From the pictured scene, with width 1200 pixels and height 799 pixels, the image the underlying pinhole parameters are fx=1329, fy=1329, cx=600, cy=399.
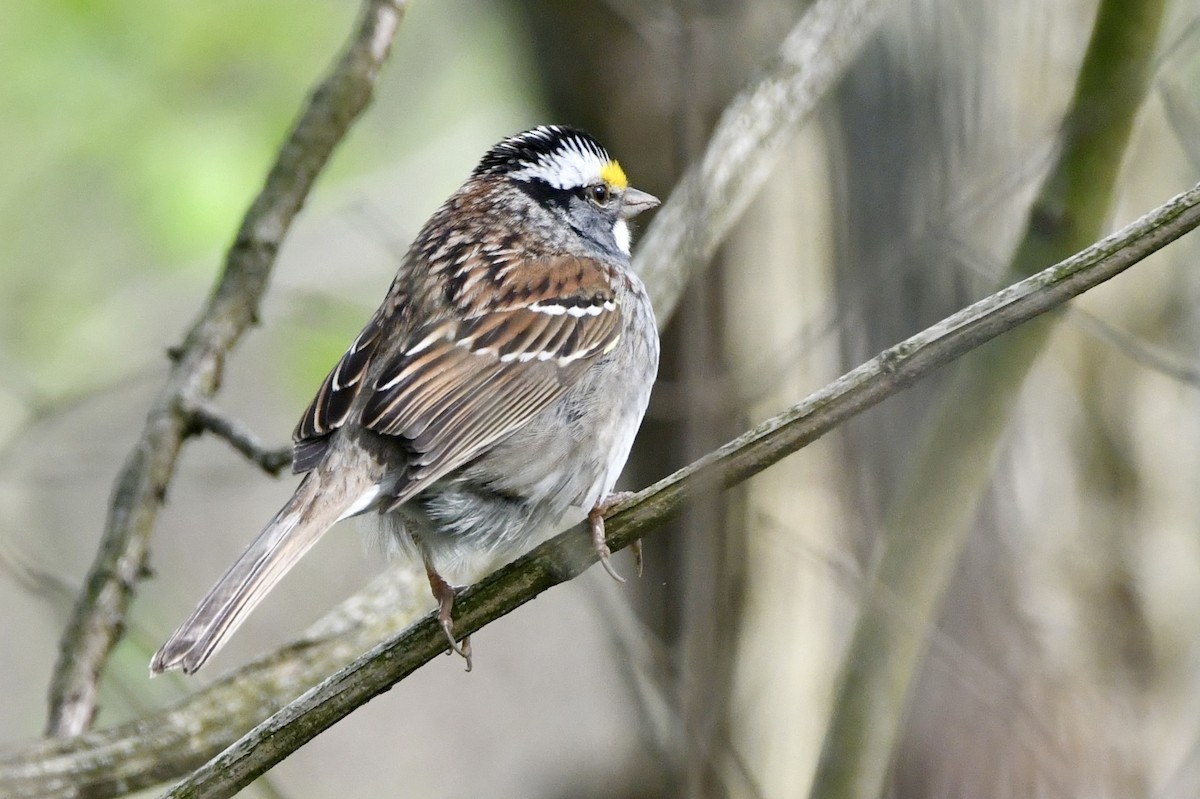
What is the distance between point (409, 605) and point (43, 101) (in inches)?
165

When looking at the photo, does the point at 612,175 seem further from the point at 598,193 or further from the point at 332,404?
the point at 332,404

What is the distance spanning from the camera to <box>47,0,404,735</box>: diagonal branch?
3.68 m

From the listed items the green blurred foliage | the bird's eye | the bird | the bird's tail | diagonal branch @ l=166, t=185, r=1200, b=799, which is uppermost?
the green blurred foliage

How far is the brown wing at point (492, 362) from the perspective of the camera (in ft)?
10.7

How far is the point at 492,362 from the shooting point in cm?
360

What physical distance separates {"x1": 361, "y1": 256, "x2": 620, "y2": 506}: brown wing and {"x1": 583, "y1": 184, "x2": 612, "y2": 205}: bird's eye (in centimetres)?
41

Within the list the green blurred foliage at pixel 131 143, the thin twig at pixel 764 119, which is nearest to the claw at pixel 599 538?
the thin twig at pixel 764 119

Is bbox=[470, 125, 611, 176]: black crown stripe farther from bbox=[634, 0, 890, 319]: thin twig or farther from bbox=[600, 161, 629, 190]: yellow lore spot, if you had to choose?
bbox=[634, 0, 890, 319]: thin twig

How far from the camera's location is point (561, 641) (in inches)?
311

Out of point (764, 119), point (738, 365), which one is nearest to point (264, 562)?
point (764, 119)

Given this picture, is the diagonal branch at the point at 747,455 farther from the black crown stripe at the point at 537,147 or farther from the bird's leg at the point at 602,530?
the black crown stripe at the point at 537,147

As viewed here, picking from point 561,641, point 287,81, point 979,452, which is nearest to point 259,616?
point 561,641

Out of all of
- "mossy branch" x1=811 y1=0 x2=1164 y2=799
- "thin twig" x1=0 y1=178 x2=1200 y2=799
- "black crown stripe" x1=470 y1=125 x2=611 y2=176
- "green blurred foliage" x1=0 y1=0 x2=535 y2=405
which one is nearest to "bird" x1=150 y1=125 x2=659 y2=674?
"thin twig" x1=0 y1=178 x2=1200 y2=799

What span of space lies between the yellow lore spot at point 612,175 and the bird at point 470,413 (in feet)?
0.94
